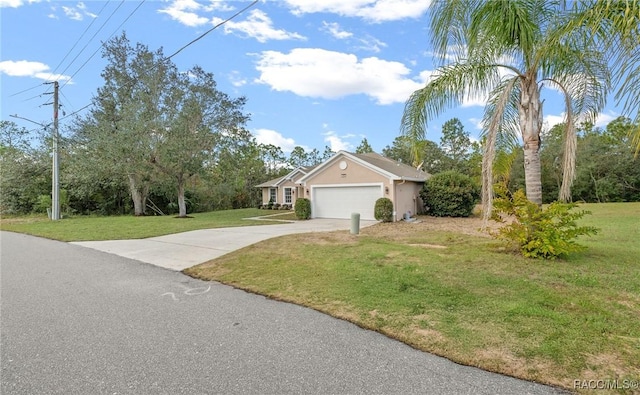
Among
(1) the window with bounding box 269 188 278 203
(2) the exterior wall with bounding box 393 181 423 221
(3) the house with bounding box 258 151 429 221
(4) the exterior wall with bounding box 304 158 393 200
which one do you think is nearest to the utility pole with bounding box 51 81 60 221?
(3) the house with bounding box 258 151 429 221

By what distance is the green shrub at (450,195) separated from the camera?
17.1 metres

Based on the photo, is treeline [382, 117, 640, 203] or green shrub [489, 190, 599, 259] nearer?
green shrub [489, 190, 599, 259]

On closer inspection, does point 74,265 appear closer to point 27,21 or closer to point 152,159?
point 27,21

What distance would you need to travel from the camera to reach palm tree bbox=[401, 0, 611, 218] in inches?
238

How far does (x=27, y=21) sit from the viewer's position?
459 inches

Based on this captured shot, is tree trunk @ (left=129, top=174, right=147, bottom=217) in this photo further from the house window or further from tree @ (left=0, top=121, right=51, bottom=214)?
the house window

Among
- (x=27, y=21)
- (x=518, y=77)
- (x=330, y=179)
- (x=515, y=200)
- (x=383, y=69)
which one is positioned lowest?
(x=515, y=200)

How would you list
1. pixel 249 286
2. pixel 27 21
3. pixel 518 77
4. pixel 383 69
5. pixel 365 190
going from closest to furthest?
pixel 249 286 → pixel 518 77 → pixel 27 21 → pixel 383 69 → pixel 365 190

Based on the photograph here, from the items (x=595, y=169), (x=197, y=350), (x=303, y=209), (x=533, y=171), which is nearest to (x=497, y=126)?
Result: (x=533, y=171)

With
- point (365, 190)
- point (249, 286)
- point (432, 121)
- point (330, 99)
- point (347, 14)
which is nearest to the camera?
point (249, 286)

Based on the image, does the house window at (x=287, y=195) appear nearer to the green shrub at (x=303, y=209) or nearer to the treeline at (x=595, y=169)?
the green shrub at (x=303, y=209)

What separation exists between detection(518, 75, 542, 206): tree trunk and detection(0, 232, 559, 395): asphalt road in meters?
5.09

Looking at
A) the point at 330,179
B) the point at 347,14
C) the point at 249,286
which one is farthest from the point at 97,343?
the point at 330,179

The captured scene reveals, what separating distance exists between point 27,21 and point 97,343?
13796 millimetres
